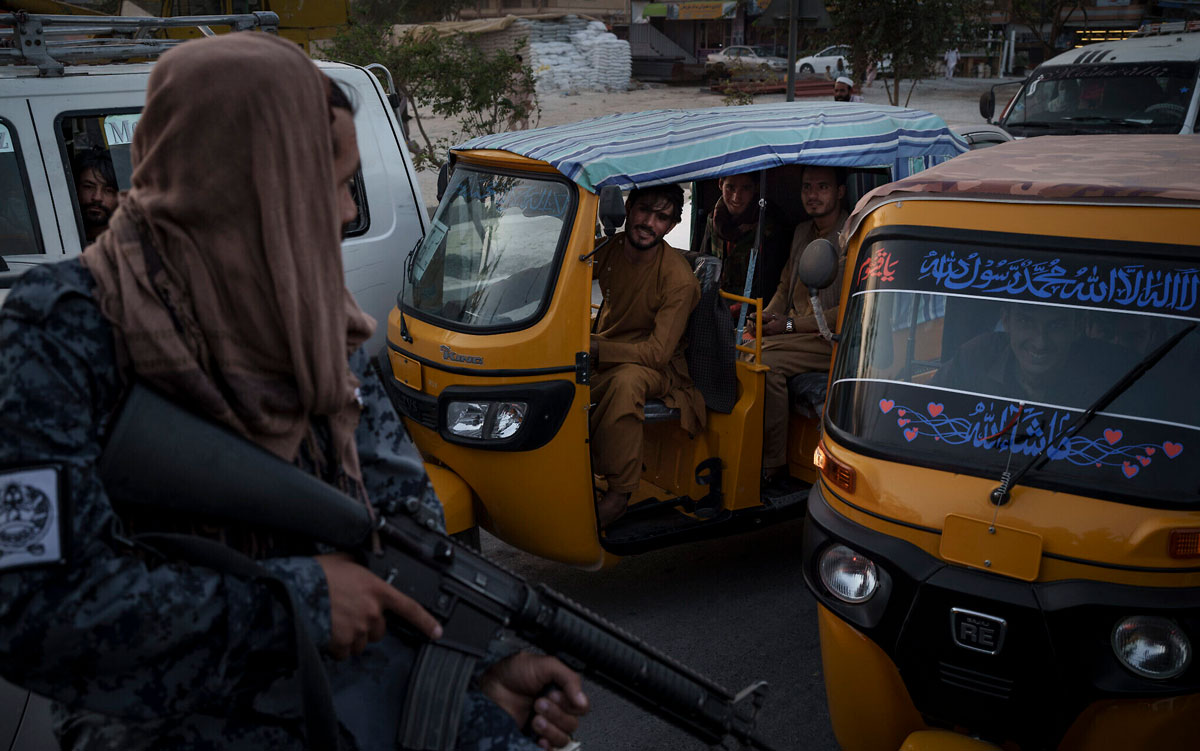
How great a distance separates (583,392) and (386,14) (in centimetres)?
3854

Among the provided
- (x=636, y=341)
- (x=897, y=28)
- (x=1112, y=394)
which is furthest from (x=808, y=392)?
(x=897, y=28)

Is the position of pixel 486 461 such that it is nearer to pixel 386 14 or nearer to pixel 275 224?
pixel 275 224

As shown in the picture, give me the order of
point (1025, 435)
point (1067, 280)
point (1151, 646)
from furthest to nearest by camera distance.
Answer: point (1067, 280) → point (1025, 435) → point (1151, 646)

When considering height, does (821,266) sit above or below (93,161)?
below

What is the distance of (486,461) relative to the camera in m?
4.02

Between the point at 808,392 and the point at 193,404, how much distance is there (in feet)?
11.5

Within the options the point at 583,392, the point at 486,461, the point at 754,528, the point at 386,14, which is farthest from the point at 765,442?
the point at 386,14

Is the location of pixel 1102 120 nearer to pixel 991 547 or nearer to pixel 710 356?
Result: pixel 710 356

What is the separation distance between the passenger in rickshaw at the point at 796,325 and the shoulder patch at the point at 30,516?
3.38 m

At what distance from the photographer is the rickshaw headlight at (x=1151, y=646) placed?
2.45 meters

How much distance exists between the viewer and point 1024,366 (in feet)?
9.55

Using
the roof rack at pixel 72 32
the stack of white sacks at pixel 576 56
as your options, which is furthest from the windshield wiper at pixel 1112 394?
the stack of white sacks at pixel 576 56

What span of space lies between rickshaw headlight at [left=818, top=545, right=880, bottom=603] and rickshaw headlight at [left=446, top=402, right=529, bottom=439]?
1417mm

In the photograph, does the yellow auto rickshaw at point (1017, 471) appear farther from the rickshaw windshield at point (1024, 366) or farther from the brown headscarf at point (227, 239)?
the brown headscarf at point (227, 239)
